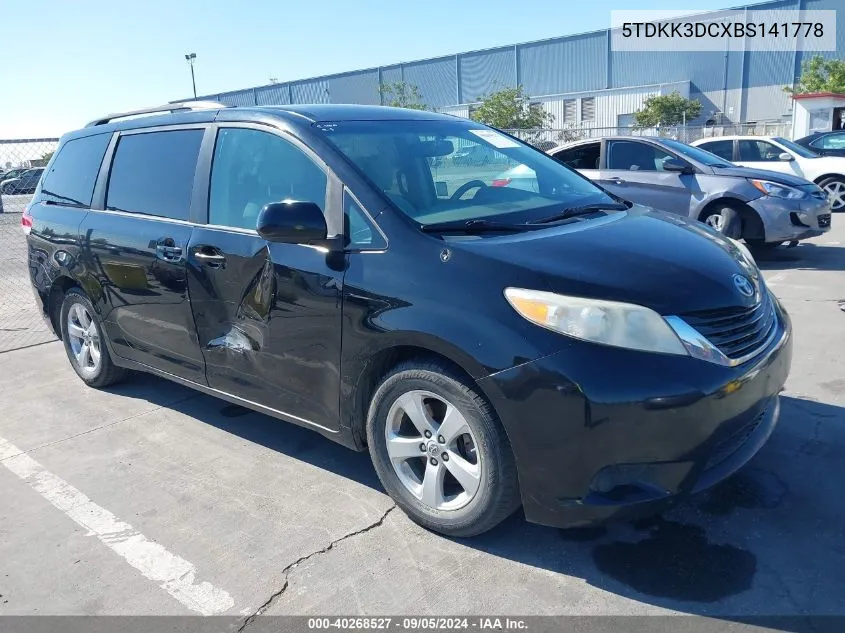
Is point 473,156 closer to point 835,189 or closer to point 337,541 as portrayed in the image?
point 337,541

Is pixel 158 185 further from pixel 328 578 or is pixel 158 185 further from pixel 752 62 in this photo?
pixel 752 62

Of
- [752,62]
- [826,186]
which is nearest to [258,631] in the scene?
[826,186]

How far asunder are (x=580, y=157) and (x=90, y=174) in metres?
6.94

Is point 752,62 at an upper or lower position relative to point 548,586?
upper

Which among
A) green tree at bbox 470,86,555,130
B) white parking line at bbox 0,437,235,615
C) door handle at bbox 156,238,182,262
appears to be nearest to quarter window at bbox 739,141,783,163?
door handle at bbox 156,238,182,262

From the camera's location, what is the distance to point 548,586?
2.62 metres

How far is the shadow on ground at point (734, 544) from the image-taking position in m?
2.50

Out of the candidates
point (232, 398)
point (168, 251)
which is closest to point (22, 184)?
point (168, 251)

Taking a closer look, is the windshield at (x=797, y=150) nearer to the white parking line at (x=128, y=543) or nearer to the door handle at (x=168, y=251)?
the door handle at (x=168, y=251)

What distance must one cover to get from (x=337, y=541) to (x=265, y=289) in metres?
1.22

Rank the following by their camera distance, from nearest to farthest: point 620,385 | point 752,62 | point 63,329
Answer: point 620,385, point 63,329, point 752,62

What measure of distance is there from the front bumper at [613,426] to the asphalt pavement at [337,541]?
357mm

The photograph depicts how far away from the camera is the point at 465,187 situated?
3.54 meters

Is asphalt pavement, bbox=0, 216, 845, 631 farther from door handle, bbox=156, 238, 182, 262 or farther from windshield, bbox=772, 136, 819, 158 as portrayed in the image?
windshield, bbox=772, 136, 819, 158
